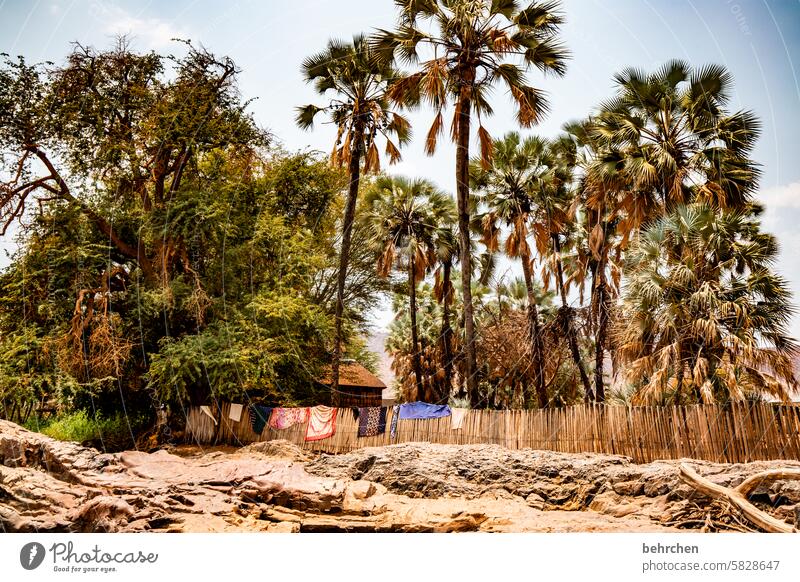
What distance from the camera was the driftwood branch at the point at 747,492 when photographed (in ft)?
21.8

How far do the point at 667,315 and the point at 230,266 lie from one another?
11.3 meters

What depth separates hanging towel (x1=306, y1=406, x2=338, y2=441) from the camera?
14328 mm

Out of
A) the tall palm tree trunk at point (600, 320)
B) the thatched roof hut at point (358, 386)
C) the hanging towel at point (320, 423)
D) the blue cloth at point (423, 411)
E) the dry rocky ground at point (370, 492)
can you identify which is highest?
the tall palm tree trunk at point (600, 320)

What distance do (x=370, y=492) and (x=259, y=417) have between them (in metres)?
6.43

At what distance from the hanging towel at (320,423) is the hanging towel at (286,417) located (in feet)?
0.79

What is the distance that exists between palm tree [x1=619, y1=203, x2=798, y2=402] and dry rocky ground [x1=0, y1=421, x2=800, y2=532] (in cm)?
244

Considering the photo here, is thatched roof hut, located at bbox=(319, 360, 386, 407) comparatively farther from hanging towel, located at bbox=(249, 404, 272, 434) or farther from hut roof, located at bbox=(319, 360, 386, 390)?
hanging towel, located at bbox=(249, 404, 272, 434)

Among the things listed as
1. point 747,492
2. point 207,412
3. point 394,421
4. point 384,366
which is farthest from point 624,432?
point 384,366

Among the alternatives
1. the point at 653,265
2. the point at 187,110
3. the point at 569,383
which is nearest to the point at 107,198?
the point at 187,110

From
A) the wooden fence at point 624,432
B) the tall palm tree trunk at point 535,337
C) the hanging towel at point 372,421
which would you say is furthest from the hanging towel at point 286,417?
the tall palm tree trunk at point 535,337

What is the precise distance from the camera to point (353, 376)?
24.8m

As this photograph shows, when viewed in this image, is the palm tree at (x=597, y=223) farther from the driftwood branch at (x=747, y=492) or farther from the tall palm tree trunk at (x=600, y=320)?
the driftwood branch at (x=747, y=492)

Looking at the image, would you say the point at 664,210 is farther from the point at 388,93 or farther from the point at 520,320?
the point at 520,320

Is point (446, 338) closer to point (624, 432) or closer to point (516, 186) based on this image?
point (516, 186)
